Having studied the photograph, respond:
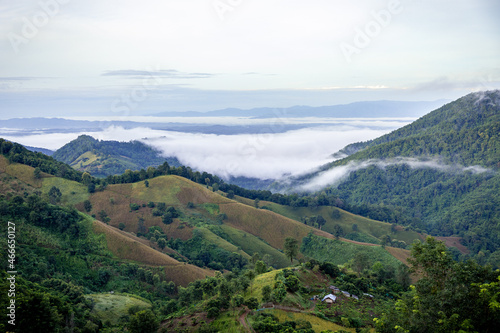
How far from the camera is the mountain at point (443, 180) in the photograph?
421ft

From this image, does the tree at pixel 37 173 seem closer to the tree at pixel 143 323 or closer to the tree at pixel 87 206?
the tree at pixel 87 206

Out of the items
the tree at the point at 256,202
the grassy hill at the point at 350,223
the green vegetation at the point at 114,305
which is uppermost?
the green vegetation at the point at 114,305

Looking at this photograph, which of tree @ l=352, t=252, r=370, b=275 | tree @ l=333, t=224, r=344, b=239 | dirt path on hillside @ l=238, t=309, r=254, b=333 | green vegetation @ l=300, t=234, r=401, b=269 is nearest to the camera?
dirt path on hillside @ l=238, t=309, r=254, b=333

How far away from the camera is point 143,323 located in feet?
113

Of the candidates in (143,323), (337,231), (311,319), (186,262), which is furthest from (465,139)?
(143,323)

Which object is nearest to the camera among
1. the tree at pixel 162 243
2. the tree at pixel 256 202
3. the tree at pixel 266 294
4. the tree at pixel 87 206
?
the tree at pixel 266 294

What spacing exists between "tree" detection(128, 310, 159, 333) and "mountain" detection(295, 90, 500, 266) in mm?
102917

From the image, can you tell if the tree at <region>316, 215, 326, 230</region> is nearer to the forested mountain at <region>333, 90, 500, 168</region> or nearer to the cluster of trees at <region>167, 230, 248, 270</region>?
the cluster of trees at <region>167, 230, 248, 270</region>

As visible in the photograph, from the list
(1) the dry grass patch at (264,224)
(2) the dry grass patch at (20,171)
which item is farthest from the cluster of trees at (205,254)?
(2) the dry grass patch at (20,171)

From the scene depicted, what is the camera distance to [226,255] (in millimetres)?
80312

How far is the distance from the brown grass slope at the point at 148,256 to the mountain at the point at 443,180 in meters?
79.8

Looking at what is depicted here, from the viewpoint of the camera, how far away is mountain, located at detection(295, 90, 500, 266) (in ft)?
421

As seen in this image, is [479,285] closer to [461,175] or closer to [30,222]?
[30,222]

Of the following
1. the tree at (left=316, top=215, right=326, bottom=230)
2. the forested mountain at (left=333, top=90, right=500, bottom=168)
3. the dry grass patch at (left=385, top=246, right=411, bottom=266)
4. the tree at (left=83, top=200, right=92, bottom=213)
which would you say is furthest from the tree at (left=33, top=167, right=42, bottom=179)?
the forested mountain at (left=333, top=90, right=500, bottom=168)
